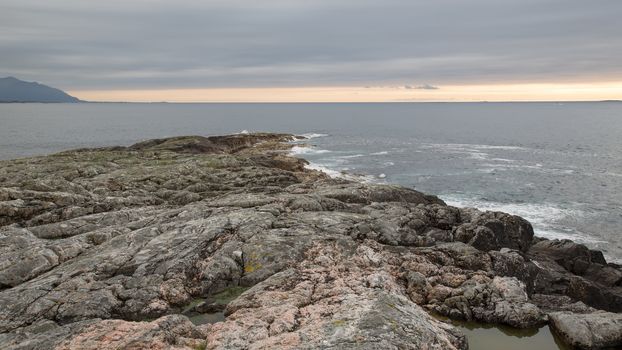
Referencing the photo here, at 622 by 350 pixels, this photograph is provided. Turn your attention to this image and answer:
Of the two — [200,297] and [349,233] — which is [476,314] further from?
[200,297]

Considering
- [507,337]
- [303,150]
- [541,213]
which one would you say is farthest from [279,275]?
[303,150]

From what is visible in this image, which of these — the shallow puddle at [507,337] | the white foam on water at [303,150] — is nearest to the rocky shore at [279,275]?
the shallow puddle at [507,337]

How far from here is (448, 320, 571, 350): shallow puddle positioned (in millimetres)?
16656

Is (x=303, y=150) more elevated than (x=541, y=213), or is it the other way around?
(x=303, y=150)

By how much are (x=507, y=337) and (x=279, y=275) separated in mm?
9605

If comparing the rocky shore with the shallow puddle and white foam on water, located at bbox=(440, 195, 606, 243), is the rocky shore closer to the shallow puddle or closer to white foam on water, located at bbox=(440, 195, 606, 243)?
the shallow puddle

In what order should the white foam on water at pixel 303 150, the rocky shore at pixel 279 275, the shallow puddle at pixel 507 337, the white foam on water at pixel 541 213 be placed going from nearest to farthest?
1. the rocky shore at pixel 279 275
2. the shallow puddle at pixel 507 337
3. the white foam on water at pixel 541 213
4. the white foam on water at pixel 303 150

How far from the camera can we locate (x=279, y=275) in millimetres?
19281

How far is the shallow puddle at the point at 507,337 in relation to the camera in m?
16.7

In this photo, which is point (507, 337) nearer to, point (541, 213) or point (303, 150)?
point (541, 213)

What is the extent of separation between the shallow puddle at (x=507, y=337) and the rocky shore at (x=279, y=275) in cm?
38

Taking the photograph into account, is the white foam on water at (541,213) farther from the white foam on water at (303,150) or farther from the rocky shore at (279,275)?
the white foam on water at (303,150)

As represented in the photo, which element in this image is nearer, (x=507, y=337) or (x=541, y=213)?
(x=507, y=337)

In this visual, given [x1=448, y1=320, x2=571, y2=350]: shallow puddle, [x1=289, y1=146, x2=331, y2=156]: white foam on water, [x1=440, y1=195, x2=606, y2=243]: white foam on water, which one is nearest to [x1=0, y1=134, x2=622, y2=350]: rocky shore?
[x1=448, y1=320, x2=571, y2=350]: shallow puddle
